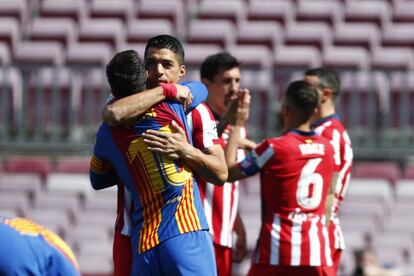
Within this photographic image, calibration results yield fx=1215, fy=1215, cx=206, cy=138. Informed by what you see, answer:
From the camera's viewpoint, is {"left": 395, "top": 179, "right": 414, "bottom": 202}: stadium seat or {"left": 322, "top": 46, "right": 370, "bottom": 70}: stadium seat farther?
{"left": 322, "top": 46, "right": 370, "bottom": 70}: stadium seat

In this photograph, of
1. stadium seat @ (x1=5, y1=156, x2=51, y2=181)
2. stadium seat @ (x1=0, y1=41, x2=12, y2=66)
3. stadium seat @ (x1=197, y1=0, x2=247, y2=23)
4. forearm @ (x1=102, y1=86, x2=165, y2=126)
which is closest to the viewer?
forearm @ (x1=102, y1=86, x2=165, y2=126)

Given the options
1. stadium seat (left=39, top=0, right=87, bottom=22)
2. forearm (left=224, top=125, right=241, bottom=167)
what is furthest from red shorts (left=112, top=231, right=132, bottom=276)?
stadium seat (left=39, top=0, right=87, bottom=22)

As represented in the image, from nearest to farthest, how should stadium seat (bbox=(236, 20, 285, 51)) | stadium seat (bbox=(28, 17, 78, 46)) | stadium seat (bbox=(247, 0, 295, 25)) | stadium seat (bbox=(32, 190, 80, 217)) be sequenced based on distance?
stadium seat (bbox=(32, 190, 80, 217)), stadium seat (bbox=(236, 20, 285, 51)), stadium seat (bbox=(28, 17, 78, 46)), stadium seat (bbox=(247, 0, 295, 25))

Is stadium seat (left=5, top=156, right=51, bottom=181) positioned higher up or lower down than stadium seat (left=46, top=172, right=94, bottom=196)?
higher up

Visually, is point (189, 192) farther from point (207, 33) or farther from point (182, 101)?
point (207, 33)

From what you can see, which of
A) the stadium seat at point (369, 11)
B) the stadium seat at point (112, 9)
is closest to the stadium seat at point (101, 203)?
the stadium seat at point (112, 9)

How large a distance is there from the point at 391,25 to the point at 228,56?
30.1ft

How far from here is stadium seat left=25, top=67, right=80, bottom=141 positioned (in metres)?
15.8

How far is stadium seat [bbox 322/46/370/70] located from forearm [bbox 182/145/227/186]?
33.2ft

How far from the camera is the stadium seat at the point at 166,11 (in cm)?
1803

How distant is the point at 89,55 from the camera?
55.3 feet

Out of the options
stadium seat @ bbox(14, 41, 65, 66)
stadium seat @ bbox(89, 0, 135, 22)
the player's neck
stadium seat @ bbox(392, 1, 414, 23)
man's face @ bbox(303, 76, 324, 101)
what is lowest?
the player's neck

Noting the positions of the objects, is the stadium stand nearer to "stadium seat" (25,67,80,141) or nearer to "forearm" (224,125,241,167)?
"stadium seat" (25,67,80,141)

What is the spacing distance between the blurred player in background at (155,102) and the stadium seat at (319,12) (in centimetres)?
1124
